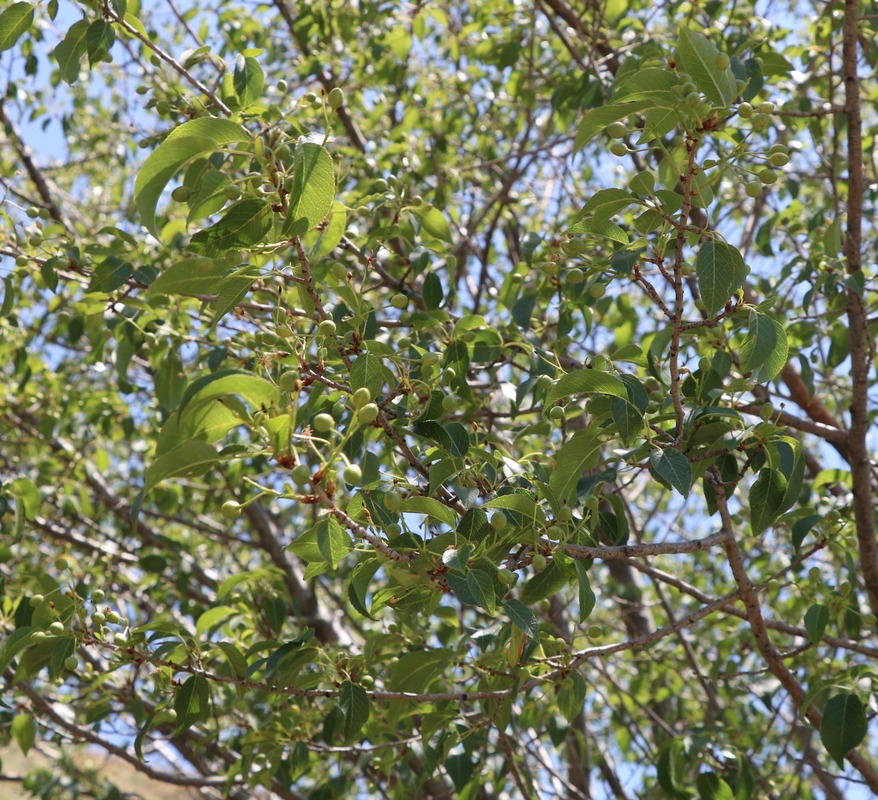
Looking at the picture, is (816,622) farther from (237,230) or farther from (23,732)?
(23,732)

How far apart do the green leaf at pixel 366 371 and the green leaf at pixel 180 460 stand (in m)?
0.35

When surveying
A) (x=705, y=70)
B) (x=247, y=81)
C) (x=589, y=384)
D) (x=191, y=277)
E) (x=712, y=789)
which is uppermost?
(x=247, y=81)

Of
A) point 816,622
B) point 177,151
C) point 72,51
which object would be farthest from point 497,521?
point 72,51

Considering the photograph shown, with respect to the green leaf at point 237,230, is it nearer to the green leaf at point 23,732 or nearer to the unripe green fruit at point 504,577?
the unripe green fruit at point 504,577

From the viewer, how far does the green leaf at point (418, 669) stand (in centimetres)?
210

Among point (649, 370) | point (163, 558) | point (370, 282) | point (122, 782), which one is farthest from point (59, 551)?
point (122, 782)

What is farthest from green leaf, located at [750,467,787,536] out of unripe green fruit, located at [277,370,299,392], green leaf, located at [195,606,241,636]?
green leaf, located at [195,606,241,636]

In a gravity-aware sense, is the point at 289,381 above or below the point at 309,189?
below

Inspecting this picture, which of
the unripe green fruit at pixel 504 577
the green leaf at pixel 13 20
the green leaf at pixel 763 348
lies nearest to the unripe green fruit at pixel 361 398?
the unripe green fruit at pixel 504 577

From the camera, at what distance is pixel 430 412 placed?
174 cm

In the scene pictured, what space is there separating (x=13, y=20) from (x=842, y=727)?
232 centimetres

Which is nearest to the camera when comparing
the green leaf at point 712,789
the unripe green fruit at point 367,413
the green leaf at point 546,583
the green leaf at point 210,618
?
the unripe green fruit at point 367,413

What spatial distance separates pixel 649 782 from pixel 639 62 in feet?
9.09

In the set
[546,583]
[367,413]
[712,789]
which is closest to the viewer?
[367,413]
